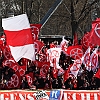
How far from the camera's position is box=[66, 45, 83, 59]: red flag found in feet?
45.0

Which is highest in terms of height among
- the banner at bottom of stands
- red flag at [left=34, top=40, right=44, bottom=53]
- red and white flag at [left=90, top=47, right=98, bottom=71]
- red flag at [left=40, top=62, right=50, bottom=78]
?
red flag at [left=34, top=40, right=44, bottom=53]

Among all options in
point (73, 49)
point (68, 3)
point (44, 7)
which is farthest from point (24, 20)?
point (44, 7)

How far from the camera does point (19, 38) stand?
1312 cm

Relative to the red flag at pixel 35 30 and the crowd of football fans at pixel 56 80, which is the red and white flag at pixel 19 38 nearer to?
the red flag at pixel 35 30

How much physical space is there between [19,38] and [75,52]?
2121 mm

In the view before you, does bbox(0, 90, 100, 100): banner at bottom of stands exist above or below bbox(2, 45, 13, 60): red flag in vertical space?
below

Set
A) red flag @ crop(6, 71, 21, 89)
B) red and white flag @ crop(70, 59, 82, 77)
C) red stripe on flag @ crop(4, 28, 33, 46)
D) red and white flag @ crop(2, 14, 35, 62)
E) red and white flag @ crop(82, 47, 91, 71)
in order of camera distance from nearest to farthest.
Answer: red and white flag @ crop(2, 14, 35, 62) < red stripe on flag @ crop(4, 28, 33, 46) < red and white flag @ crop(70, 59, 82, 77) < red and white flag @ crop(82, 47, 91, 71) < red flag @ crop(6, 71, 21, 89)

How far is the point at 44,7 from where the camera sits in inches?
1432

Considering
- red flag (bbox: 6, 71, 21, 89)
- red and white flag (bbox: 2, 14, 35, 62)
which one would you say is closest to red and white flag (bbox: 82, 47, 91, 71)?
red and white flag (bbox: 2, 14, 35, 62)

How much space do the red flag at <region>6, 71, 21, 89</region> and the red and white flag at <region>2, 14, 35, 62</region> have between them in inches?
37.8

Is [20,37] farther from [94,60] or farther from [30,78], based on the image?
[94,60]

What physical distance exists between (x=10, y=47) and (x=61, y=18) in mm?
17400

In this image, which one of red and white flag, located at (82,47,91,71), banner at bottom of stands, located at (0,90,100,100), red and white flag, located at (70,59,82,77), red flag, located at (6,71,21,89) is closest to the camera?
banner at bottom of stands, located at (0,90,100,100)

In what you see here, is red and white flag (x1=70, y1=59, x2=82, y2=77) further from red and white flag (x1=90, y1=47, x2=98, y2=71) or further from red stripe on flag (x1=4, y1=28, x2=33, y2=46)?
red stripe on flag (x1=4, y1=28, x2=33, y2=46)
